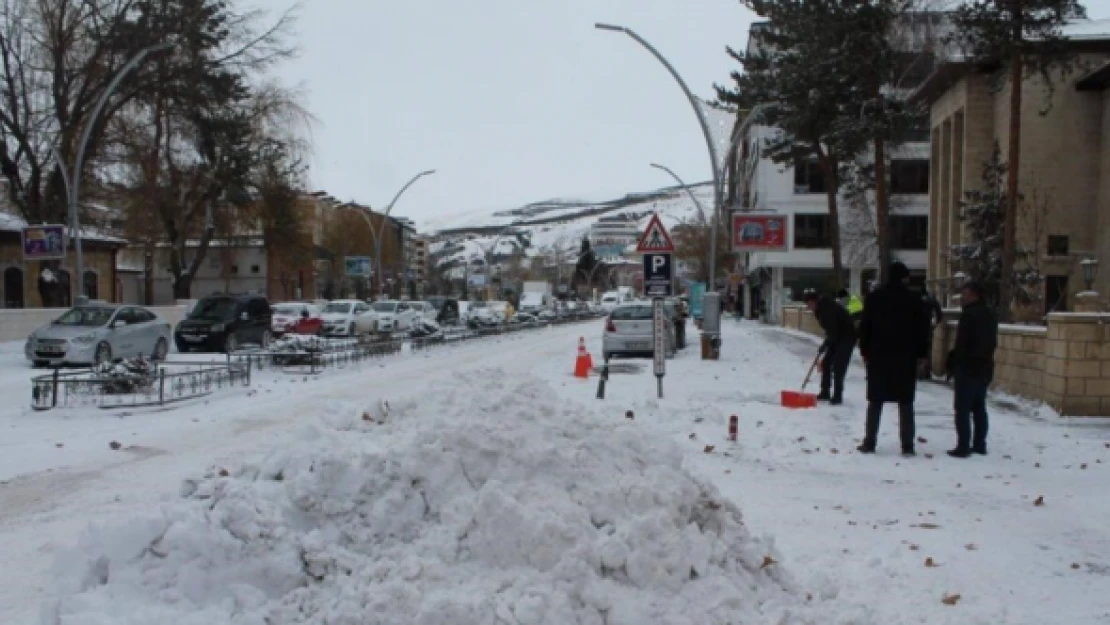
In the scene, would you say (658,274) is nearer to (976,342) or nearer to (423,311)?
(976,342)

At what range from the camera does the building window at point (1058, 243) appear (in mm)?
34469

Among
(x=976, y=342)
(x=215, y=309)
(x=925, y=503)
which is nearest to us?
(x=925, y=503)

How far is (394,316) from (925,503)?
3607cm

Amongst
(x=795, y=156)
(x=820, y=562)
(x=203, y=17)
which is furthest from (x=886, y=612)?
(x=203, y=17)

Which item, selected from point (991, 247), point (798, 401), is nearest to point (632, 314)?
point (798, 401)

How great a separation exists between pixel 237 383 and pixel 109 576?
14653mm

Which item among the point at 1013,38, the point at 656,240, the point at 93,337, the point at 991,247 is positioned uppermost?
the point at 1013,38

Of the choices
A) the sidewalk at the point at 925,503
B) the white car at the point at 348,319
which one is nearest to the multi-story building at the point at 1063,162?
the sidewalk at the point at 925,503

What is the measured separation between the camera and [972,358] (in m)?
9.89

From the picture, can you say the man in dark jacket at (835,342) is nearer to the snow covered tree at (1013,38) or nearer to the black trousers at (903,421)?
the black trousers at (903,421)

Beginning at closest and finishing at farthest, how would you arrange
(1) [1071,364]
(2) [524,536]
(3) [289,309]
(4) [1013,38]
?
(2) [524,536]
(1) [1071,364]
(4) [1013,38]
(3) [289,309]

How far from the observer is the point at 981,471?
9328 millimetres

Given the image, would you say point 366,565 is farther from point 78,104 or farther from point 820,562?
point 78,104

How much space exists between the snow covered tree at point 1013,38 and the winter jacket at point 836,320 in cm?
782
